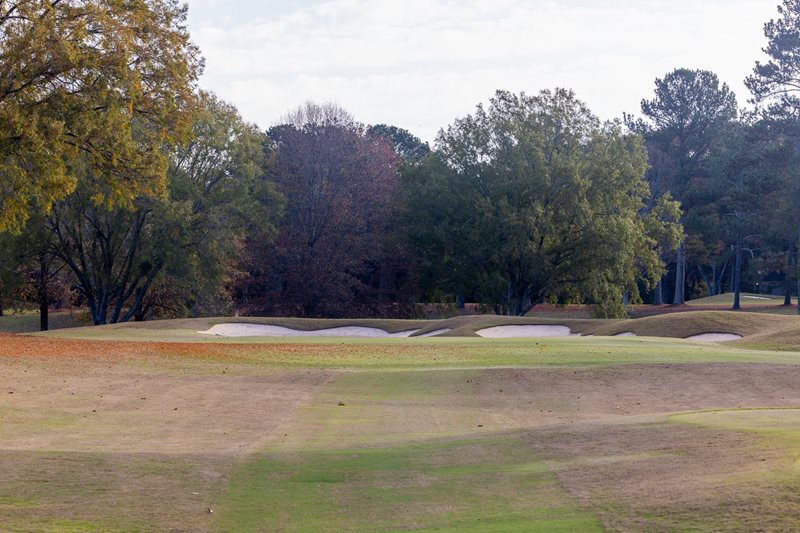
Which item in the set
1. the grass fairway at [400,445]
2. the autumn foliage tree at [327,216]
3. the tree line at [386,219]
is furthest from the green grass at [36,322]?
the grass fairway at [400,445]

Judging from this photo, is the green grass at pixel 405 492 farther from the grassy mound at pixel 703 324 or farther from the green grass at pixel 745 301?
the green grass at pixel 745 301

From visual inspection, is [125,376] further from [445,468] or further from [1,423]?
[445,468]

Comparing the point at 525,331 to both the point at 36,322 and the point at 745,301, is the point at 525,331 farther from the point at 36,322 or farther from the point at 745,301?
the point at 745,301

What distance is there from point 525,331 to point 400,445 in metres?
31.3

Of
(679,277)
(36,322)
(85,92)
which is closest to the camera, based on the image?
(85,92)

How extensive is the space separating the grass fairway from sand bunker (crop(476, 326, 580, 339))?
1757cm

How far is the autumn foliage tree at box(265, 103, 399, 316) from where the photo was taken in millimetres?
65312

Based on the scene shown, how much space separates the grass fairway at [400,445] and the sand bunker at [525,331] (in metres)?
17.6

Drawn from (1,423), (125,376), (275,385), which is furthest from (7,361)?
(1,423)

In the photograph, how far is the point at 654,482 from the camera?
Result: 30.7ft

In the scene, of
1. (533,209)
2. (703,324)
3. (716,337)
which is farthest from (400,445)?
(533,209)

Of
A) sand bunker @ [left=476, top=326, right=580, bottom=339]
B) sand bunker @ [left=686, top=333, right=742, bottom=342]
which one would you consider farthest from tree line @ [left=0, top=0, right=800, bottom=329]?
sand bunker @ [left=686, top=333, right=742, bottom=342]

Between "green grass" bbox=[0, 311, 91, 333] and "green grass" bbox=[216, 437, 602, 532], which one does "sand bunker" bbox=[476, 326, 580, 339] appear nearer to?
"green grass" bbox=[216, 437, 602, 532]

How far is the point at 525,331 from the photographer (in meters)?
43.9
